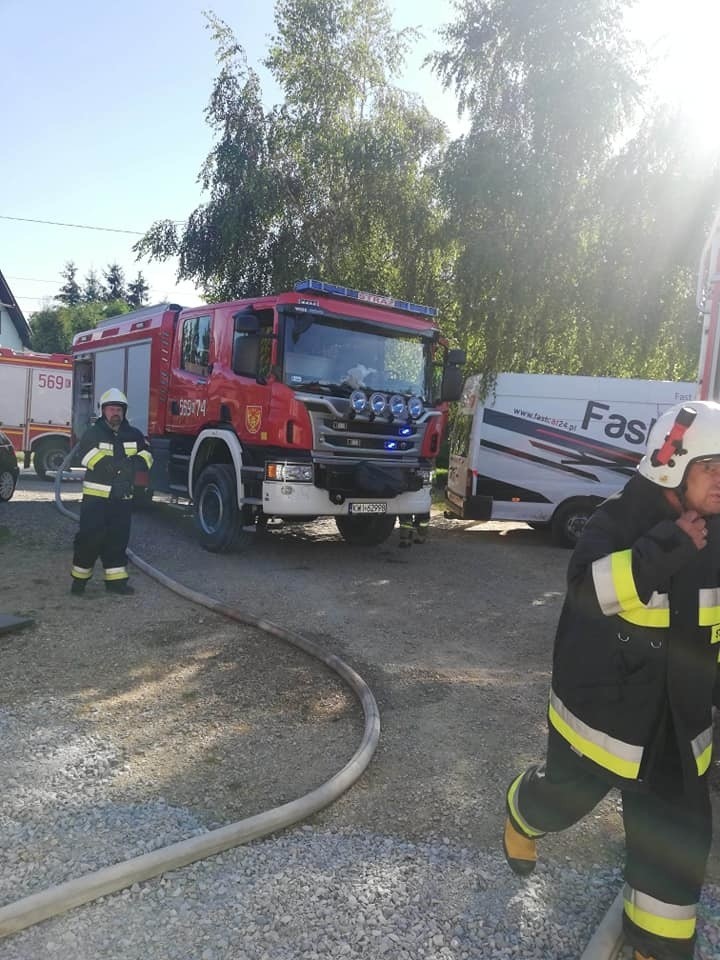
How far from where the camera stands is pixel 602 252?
11562 millimetres

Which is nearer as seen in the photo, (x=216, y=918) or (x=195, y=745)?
Result: (x=216, y=918)

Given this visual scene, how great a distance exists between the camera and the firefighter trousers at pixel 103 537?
6.14 metres

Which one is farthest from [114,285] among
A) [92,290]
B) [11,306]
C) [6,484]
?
[6,484]

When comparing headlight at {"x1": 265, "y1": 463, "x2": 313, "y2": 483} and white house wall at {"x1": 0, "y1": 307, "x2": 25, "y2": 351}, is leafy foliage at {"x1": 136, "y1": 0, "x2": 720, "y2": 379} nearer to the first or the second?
headlight at {"x1": 265, "y1": 463, "x2": 313, "y2": 483}

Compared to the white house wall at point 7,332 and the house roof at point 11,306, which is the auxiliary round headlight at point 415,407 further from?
the house roof at point 11,306

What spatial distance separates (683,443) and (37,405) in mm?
15792

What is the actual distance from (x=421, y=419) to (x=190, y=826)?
5.79 meters

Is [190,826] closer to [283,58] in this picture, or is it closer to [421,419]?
[421,419]

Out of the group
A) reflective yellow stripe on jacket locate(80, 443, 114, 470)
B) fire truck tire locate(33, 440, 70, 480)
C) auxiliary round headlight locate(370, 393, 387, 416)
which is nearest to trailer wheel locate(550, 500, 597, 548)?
auxiliary round headlight locate(370, 393, 387, 416)

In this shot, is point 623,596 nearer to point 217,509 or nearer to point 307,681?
point 307,681

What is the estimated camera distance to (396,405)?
779 cm

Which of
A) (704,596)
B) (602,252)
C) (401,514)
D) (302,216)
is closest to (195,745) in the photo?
(704,596)

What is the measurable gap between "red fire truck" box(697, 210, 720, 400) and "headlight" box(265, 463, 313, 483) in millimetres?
4027

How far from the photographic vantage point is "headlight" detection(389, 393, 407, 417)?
7754mm
